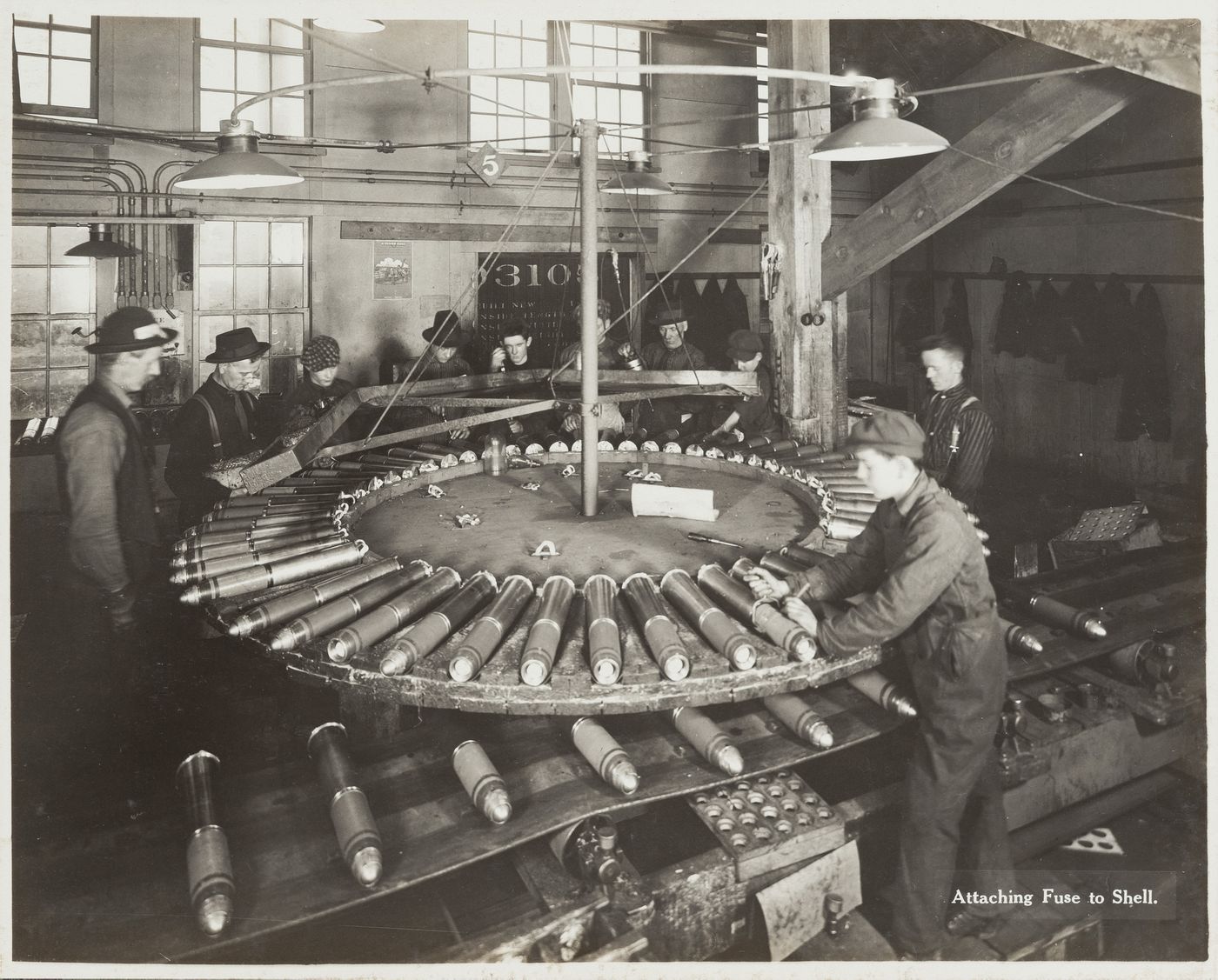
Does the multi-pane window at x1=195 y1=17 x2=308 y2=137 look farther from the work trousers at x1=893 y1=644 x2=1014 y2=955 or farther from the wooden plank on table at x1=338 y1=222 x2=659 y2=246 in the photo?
the work trousers at x1=893 y1=644 x2=1014 y2=955

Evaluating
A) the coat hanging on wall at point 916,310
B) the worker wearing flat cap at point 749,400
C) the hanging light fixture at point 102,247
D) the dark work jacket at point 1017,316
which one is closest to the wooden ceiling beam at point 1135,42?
the worker wearing flat cap at point 749,400

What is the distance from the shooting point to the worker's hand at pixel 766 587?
9.65 feet

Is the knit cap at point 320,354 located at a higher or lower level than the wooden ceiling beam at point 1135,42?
lower

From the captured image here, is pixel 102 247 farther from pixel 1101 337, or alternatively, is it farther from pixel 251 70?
pixel 1101 337

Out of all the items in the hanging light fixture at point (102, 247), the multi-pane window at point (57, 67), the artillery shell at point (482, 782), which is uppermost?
the multi-pane window at point (57, 67)

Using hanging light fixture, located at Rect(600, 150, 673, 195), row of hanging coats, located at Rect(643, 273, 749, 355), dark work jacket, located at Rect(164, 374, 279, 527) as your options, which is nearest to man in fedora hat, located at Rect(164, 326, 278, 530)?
dark work jacket, located at Rect(164, 374, 279, 527)

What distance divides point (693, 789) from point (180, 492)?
370 cm

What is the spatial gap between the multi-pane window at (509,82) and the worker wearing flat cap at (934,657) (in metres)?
6.86

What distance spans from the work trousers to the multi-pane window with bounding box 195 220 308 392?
7.28 m

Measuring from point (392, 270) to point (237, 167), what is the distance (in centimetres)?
552

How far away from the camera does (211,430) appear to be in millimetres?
5070

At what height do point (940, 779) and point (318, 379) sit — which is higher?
point (318, 379)

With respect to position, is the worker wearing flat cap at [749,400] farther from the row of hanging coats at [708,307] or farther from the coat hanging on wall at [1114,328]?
the coat hanging on wall at [1114,328]

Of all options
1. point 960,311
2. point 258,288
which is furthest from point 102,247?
point 960,311
